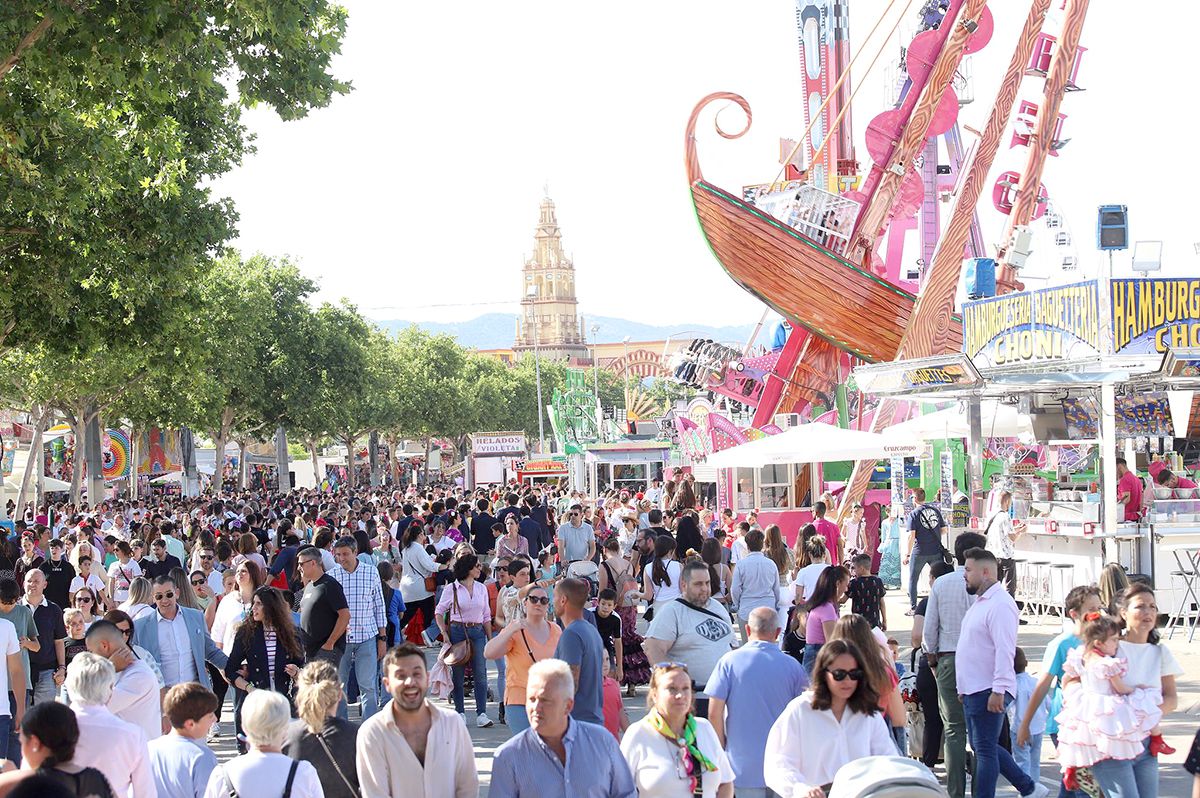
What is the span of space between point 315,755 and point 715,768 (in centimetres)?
155

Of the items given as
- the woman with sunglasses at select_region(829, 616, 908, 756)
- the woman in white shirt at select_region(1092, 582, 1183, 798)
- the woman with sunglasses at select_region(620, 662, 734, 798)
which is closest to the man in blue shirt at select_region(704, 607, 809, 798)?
the woman with sunglasses at select_region(829, 616, 908, 756)

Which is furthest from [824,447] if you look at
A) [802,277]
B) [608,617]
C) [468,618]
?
[608,617]

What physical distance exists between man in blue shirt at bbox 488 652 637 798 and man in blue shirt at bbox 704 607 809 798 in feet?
3.96

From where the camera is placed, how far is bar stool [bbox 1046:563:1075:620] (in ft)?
55.9

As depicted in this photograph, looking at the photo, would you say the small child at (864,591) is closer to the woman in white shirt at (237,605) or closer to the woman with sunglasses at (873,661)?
the woman with sunglasses at (873,661)

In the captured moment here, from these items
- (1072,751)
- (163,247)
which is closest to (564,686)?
(1072,751)

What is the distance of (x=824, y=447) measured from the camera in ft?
70.2

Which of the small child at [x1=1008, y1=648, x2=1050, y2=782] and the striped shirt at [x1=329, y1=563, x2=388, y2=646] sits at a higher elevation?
the striped shirt at [x1=329, y1=563, x2=388, y2=646]

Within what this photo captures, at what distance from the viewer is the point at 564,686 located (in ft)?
17.8

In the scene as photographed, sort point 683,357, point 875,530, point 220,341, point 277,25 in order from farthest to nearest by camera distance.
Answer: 1. point 220,341
2. point 683,357
3. point 875,530
4. point 277,25

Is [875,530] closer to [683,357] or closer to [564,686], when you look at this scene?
[683,357]

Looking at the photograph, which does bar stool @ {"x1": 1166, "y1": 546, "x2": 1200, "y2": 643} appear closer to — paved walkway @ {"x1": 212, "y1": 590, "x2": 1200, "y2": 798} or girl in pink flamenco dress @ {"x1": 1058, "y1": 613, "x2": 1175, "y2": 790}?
paved walkway @ {"x1": 212, "y1": 590, "x2": 1200, "y2": 798}

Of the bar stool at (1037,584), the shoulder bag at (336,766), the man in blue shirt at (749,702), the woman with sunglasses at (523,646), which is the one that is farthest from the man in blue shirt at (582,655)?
the bar stool at (1037,584)

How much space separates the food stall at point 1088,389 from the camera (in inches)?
632
